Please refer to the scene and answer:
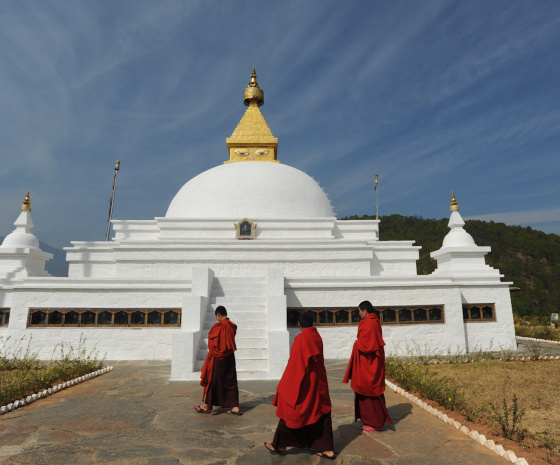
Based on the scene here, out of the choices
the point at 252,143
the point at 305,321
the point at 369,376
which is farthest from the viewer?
the point at 252,143

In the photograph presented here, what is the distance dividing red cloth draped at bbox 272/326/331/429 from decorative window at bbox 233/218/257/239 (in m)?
11.0

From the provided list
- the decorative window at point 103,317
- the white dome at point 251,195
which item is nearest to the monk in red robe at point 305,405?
the decorative window at point 103,317

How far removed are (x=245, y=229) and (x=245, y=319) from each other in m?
5.89

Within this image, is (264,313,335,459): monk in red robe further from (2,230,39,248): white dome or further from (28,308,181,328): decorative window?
(2,230,39,248): white dome

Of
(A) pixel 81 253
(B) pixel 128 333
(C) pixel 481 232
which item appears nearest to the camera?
(B) pixel 128 333

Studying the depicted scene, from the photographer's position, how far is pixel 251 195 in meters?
16.3

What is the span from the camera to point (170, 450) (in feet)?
13.5

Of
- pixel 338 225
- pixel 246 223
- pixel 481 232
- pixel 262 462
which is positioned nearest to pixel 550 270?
pixel 481 232

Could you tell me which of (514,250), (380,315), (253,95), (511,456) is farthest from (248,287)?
(514,250)

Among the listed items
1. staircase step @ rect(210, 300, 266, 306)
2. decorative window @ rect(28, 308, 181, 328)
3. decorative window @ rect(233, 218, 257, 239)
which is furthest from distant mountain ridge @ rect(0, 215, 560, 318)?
decorative window @ rect(28, 308, 181, 328)

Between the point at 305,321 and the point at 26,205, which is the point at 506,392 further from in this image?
the point at 26,205

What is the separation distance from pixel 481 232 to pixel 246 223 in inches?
1626

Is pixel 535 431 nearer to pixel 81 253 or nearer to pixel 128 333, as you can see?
pixel 128 333

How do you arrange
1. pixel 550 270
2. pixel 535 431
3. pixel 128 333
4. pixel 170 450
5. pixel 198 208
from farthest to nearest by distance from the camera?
1. pixel 550 270
2. pixel 198 208
3. pixel 128 333
4. pixel 535 431
5. pixel 170 450
